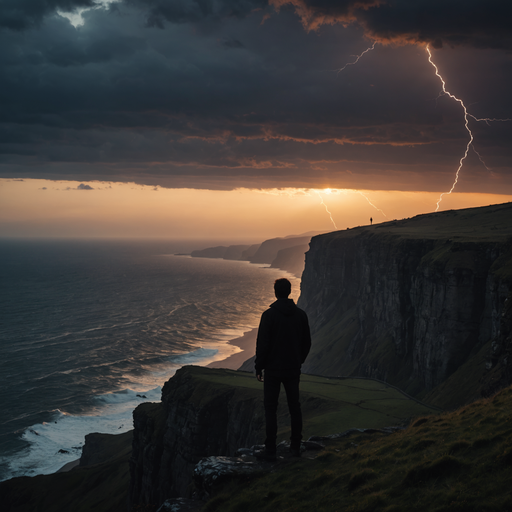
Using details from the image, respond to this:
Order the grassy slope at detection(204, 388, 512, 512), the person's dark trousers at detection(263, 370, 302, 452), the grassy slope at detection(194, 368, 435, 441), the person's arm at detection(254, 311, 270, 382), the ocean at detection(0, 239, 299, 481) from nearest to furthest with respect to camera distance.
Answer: the grassy slope at detection(204, 388, 512, 512) < the person's arm at detection(254, 311, 270, 382) < the person's dark trousers at detection(263, 370, 302, 452) < the grassy slope at detection(194, 368, 435, 441) < the ocean at detection(0, 239, 299, 481)

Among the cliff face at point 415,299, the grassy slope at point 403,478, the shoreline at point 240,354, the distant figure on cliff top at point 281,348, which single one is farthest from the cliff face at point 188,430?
the shoreline at point 240,354

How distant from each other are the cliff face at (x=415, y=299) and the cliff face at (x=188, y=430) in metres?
23.3

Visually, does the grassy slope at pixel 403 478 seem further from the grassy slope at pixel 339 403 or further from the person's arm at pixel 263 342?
the grassy slope at pixel 339 403

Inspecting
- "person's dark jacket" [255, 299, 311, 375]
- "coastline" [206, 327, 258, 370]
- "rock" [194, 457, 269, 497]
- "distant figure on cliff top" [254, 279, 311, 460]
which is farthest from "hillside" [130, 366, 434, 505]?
"coastline" [206, 327, 258, 370]

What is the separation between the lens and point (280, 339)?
12938 millimetres

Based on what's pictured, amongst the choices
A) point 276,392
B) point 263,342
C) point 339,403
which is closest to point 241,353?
point 339,403

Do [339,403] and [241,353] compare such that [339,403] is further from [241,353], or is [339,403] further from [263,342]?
[241,353]

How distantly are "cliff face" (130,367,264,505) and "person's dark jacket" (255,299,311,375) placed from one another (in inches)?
1056

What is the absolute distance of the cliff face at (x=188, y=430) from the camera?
41750 millimetres

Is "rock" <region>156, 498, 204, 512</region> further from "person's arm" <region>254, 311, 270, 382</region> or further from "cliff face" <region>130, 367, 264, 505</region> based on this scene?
"cliff face" <region>130, 367, 264, 505</region>

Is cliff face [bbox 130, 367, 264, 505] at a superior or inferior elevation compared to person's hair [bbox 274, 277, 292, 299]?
inferior

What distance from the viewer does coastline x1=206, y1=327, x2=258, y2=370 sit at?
110 metres

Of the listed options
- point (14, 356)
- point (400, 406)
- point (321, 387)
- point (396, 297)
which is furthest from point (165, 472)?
point (14, 356)

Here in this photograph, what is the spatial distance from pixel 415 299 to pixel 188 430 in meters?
46.4
